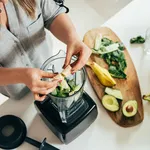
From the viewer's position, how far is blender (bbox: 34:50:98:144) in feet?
2.67

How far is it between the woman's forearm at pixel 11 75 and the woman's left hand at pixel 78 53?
128 millimetres

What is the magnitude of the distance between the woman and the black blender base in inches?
4.2

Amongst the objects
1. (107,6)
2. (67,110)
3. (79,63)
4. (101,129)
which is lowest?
(107,6)

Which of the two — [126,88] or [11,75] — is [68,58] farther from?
[126,88]

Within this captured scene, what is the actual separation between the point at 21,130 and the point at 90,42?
1.38 feet

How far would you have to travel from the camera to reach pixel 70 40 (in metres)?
0.86

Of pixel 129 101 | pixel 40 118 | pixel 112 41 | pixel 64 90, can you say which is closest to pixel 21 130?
pixel 40 118

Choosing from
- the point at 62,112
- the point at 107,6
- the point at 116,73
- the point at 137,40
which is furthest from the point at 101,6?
the point at 62,112

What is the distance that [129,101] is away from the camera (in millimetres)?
913

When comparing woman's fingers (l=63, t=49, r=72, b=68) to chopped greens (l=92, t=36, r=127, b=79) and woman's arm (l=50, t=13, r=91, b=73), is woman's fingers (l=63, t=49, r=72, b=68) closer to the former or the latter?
woman's arm (l=50, t=13, r=91, b=73)

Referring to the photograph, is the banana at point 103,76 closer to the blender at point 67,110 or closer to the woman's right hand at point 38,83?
the blender at point 67,110

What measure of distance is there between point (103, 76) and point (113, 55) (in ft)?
0.35

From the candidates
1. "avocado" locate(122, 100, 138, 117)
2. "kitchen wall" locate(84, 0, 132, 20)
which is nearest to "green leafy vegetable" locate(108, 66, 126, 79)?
"avocado" locate(122, 100, 138, 117)

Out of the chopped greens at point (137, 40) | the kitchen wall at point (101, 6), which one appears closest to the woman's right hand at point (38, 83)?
the chopped greens at point (137, 40)
